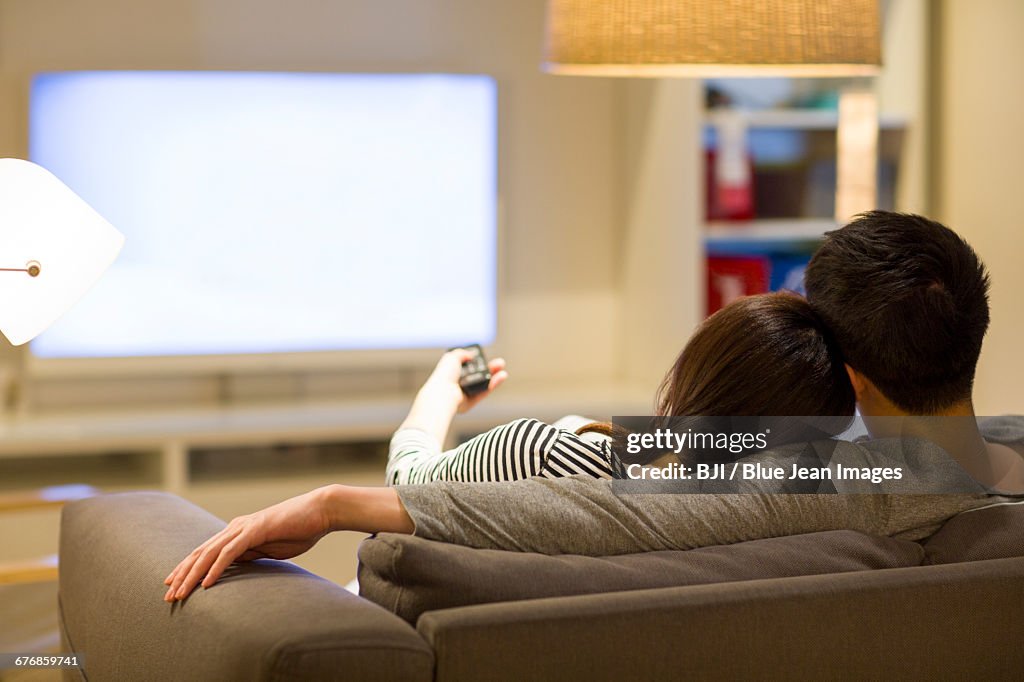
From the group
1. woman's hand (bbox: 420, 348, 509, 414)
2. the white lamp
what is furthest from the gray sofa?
woman's hand (bbox: 420, 348, 509, 414)

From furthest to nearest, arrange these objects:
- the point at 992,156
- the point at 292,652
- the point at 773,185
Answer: the point at 773,185 → the point at 992,156 → the point at 292,652

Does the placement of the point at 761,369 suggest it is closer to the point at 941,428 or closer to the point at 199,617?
the point at 941,428

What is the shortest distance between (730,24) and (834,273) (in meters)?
0.54

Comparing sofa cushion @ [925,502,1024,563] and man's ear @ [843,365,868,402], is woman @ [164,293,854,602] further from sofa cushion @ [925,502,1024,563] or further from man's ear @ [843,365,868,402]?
sofa cushion @ [925,502,1024,563]

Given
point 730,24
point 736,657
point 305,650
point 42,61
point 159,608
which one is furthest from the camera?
point 42,61

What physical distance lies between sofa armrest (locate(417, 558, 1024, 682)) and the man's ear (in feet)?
0.88

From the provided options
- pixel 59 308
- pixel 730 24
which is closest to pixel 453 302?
pixel 730 24

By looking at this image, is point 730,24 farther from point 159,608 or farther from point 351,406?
point 351,406

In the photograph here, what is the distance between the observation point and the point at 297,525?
1221 mm

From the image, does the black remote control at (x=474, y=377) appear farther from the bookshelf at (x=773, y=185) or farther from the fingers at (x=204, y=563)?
Result: the bookshelf at (x=773, y=185)

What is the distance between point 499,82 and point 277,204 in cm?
84

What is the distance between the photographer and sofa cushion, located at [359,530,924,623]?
1104 mm

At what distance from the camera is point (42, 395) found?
3686 mm

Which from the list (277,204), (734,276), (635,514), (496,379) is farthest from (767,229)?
(635,514)
